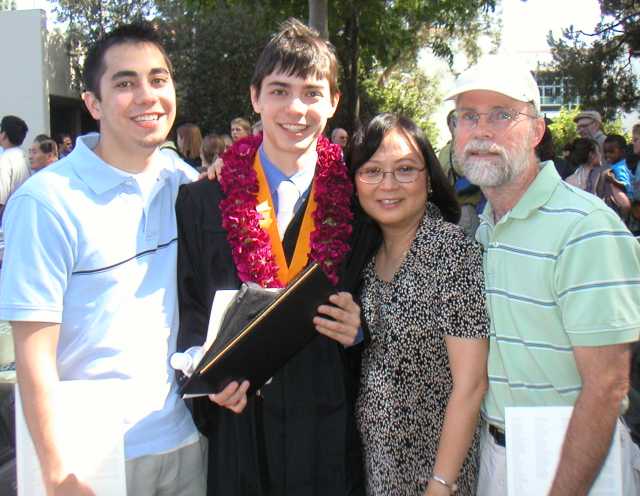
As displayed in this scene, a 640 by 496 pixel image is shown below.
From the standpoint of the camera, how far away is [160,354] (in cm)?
228

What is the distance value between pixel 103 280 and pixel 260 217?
2.08 ft

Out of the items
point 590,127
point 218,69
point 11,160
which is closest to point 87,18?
point 218,69

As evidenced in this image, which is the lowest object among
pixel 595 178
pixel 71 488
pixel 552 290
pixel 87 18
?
pixel 71 488

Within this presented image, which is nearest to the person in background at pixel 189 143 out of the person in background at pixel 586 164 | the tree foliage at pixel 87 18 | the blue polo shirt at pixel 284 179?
the person in background at pixel 586 164

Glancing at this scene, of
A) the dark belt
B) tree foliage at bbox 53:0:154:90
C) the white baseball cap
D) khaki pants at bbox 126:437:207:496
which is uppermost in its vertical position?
tree foliage at bbox 53:0:154:90

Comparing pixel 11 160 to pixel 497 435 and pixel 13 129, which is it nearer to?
pixel 13 129

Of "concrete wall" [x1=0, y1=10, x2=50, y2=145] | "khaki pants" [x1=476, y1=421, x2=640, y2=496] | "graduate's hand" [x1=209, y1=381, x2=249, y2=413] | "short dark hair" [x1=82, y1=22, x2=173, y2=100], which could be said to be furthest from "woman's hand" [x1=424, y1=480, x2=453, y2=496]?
"concrete wall" [x1=0, y1=10, x2=50, y2=145]

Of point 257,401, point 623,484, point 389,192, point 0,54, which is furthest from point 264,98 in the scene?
point 0,54

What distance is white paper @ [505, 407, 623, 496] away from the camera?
1898 millimetres

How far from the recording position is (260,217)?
254cm

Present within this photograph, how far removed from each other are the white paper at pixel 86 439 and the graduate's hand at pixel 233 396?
0.31 metres

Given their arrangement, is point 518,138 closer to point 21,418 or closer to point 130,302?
point 130,302

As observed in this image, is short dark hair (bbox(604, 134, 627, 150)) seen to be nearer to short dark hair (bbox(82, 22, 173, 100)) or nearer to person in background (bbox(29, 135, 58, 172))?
person in background (bbox(29, 135, 58, 172))

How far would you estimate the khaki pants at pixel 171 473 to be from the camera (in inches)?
90.0
